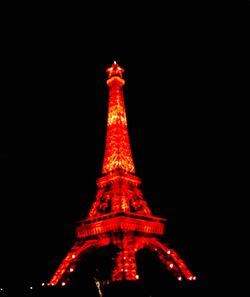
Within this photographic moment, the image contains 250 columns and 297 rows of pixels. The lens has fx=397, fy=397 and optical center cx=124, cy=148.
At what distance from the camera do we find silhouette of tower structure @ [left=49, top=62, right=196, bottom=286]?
61.0 feet

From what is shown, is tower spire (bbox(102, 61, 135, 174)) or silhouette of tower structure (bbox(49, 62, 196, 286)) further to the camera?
tower spire (bbox(102, 61, 135, 174))

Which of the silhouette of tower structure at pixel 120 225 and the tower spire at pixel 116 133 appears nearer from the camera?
the silhouette of tower structure at pixel 120 225

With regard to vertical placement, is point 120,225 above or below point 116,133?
below

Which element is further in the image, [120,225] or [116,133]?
[116,133]

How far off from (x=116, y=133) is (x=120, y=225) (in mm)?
6399

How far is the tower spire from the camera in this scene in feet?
73.6

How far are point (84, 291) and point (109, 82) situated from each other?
1503 centimetres

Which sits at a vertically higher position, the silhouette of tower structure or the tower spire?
the tower spire

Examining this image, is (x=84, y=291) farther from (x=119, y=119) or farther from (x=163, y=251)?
(x=119, y=119)

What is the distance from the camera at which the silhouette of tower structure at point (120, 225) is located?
1859 cm

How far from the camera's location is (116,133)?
23375mm

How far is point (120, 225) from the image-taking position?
18.9 m

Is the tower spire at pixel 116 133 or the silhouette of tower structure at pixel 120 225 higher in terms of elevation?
the tower spire at pixel 116 133

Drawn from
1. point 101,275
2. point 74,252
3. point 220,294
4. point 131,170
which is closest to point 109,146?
point 131,170
